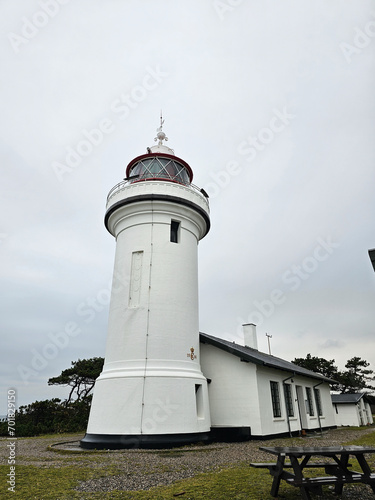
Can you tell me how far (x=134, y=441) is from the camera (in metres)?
9.96

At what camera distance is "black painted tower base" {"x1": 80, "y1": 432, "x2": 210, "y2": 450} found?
9.93 m

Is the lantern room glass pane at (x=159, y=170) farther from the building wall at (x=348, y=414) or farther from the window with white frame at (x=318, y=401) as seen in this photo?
the building wall at (x=348, y=414)

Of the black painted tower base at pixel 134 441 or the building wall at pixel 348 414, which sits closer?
the black painted tower base at pixel 134 441

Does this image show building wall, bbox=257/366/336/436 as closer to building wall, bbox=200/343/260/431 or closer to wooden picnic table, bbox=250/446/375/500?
building wall, bbox=200/343/260/431

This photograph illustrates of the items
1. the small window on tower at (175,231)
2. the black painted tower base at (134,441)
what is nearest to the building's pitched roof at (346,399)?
the black painted tower base at (134,441)

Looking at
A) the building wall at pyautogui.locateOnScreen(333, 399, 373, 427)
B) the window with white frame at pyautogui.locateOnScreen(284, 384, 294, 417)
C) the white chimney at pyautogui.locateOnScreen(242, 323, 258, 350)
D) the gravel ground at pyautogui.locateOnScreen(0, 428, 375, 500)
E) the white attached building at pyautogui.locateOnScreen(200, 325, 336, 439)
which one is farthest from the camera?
the building wall at pyautogui.locateOnScreen(333, 399, 373, 427)

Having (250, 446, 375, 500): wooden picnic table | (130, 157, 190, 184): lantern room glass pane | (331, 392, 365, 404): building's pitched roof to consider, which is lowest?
(250, 446, 375, 500): wooden picnic table

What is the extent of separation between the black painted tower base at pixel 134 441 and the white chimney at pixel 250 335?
981 cm

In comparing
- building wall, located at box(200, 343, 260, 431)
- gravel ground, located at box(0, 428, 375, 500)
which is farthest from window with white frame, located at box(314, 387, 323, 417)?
gravel ground, located at box(0, 428, 375, 500)

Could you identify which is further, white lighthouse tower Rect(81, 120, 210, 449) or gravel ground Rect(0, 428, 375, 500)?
white lighthouse tower Rect(81, 120, 210, 449)

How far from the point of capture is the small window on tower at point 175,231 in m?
13.4

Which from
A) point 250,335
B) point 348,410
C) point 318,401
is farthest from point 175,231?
point 348,410

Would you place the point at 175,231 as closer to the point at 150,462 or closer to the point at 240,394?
the point at 240,394

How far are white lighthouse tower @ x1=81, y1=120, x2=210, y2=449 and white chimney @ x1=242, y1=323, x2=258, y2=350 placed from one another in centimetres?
776
